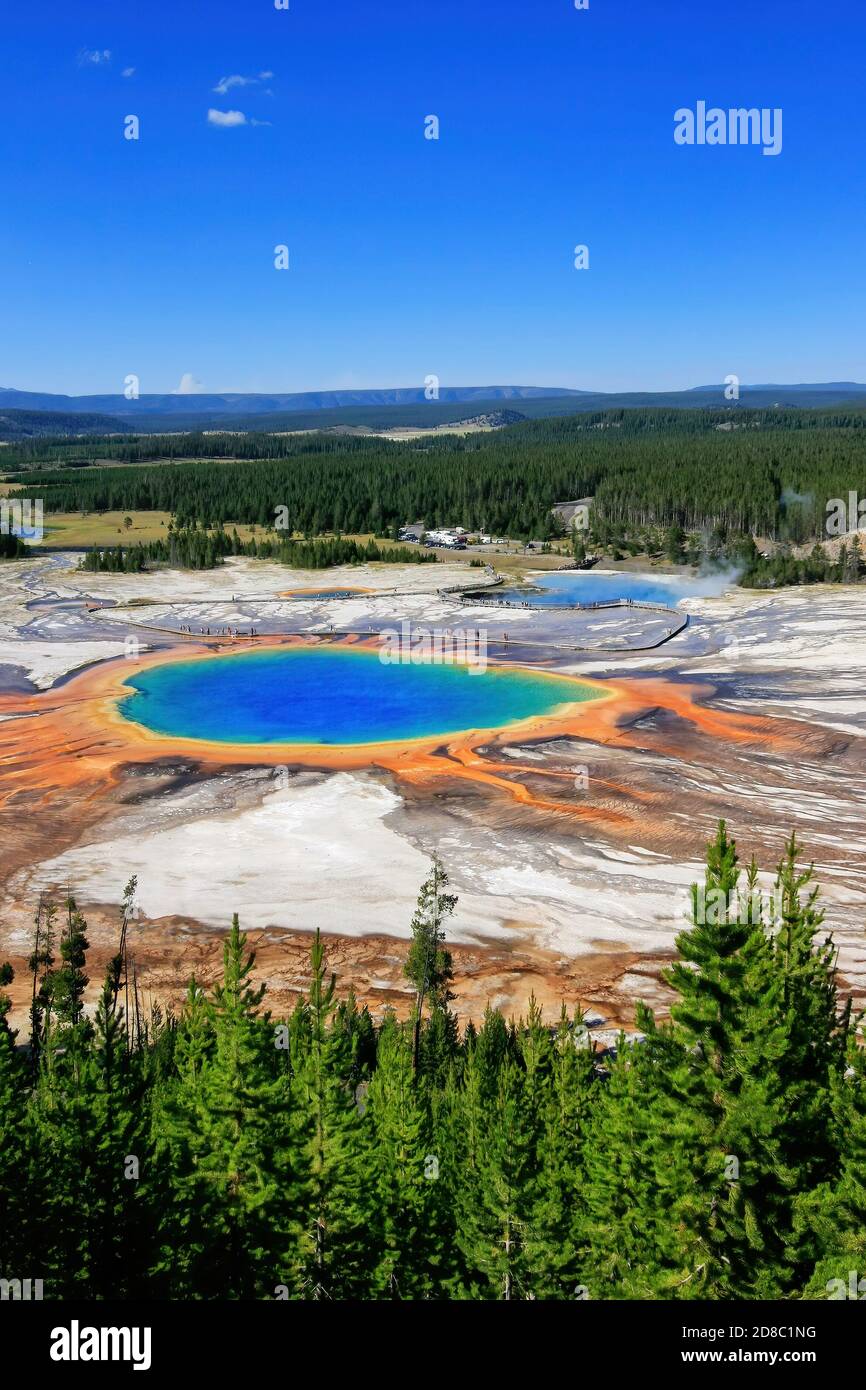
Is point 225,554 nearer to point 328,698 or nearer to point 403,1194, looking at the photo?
point 328,698

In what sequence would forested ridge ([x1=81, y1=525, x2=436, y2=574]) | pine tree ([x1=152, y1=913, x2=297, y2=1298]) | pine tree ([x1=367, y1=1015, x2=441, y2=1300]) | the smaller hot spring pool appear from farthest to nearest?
1. forested ridge ([x1=81, y1=525, x2=436, y2=574])
2. the smaller hot spring pool
3. pine tree ([x1=367, y1=1015, x2=441, y2=1300])
4. pine tree ([x1=152, y1=913, x2=297, y2=1298])

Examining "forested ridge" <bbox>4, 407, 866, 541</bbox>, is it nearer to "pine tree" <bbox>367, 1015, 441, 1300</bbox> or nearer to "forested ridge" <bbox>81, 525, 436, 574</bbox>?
"forested ridge" <bbox>81, 525, 436, 574</bbox>

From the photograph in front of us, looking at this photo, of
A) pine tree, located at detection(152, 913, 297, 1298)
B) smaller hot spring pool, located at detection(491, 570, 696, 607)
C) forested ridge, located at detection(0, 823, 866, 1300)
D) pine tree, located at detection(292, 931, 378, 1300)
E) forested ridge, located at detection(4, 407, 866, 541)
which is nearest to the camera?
forested ridge, located at detection(0, 823, 866, 1300)

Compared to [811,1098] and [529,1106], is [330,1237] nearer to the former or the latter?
[529,1106]

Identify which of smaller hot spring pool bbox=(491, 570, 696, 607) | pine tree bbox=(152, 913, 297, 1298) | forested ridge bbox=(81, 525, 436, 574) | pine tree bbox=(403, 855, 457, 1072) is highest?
forested ridge bbox=(81, 525, 436, 574)

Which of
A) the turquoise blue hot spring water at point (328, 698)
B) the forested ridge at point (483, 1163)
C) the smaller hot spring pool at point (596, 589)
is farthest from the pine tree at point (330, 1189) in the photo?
the smaller hot spring pool at point (596, 589)

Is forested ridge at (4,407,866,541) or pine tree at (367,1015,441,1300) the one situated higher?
forested ridge at (4,407,866,541)

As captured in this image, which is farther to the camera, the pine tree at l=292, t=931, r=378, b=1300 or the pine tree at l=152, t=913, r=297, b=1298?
the pine tree at l=292, t=931, r=378, b=1300

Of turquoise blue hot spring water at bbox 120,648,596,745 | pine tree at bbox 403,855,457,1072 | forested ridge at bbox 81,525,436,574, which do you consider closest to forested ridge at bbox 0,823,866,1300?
pine tree at bbox 403,855,457,1072
